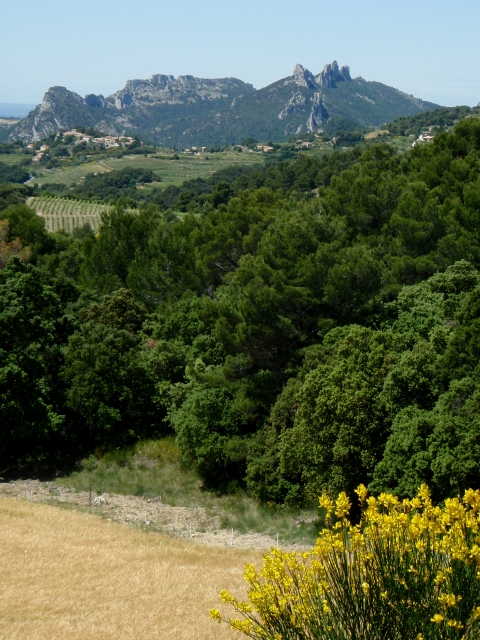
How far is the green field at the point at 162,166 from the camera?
13538 centimetres

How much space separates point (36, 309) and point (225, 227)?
34.6 ft

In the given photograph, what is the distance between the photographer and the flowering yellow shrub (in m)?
6.14

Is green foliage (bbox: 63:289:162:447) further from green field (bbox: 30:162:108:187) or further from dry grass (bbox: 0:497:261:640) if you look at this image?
green field (bbox: 30:162:108:187)

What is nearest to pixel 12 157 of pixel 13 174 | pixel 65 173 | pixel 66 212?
pixel 65 173

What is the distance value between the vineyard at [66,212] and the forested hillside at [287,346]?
39.4 meters

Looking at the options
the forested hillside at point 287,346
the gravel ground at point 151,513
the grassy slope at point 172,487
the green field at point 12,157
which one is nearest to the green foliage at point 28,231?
the forested hillside at point 287,346

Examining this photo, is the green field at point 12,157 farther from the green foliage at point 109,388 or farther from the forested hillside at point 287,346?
the green foliage at point 109,388

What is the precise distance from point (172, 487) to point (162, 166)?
132 meters

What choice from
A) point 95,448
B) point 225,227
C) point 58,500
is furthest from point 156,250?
point 58,500

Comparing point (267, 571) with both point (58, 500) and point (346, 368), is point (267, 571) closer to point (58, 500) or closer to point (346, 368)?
point (346, 368)

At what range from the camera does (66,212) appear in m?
80.0

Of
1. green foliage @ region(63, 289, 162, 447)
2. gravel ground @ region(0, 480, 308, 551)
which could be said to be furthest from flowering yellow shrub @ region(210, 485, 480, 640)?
green foliage @ region(63, 289, 162, 447)

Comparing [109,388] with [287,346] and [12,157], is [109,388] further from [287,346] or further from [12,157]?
[12,157]

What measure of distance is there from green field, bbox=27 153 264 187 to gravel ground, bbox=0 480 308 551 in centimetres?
10678
